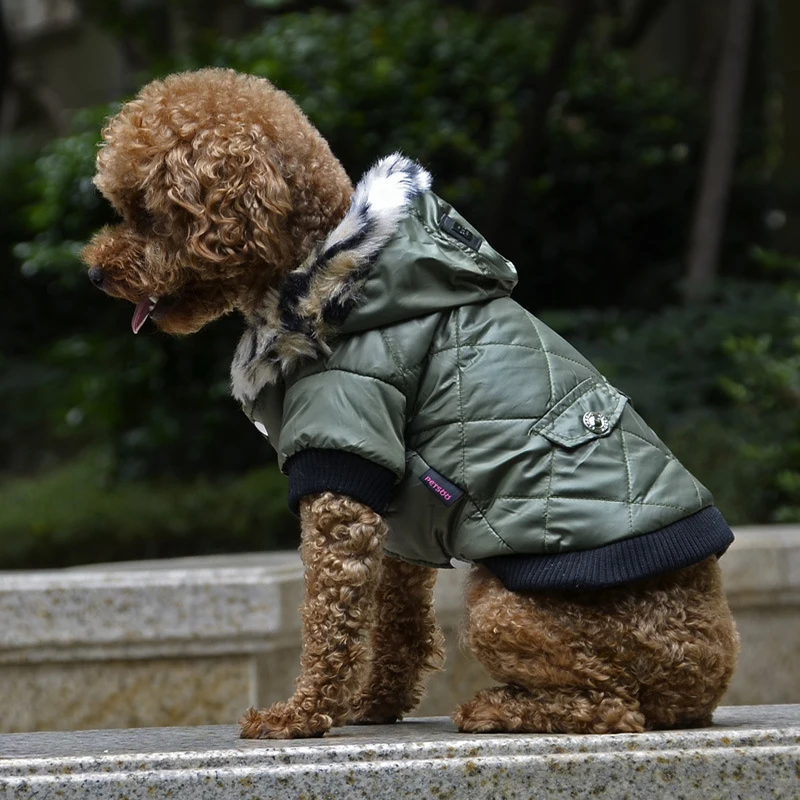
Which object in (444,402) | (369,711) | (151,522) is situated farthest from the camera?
(151,522)

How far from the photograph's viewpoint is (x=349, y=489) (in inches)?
123

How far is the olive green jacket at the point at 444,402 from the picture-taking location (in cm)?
314

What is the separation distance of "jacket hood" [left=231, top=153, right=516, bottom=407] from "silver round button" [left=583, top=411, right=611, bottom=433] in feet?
1.28

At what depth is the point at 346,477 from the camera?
3135 millimetres

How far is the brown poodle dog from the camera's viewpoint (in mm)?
3145

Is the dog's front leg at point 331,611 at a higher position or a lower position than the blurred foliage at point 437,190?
higher

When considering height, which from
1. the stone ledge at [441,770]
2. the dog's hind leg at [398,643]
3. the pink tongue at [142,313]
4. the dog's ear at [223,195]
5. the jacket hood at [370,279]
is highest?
the dog's ear at [223,195]

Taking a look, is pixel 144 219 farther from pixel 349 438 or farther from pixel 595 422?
pixel 595 422

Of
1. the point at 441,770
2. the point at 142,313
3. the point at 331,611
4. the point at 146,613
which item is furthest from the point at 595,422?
the point at 146,613

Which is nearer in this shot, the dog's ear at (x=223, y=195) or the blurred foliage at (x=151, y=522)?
the dog's ear at (x=223, y=195)

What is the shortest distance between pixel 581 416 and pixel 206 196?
1.01 m

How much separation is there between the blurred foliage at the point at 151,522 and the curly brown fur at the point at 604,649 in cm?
617

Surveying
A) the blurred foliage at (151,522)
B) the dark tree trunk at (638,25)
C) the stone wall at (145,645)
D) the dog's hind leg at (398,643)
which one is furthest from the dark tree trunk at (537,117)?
the dog's hind leg at (398,643)

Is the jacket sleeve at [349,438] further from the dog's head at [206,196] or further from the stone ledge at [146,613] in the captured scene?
the stone ledge at [146,613]
